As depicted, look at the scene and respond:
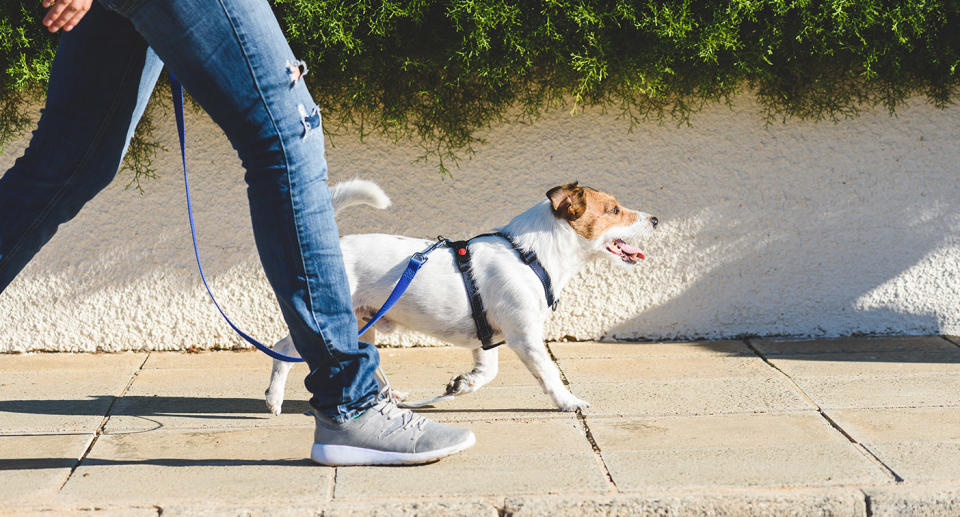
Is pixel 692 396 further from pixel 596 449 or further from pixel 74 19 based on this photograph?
pixel 74 19

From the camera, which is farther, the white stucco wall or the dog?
the white stucco wall

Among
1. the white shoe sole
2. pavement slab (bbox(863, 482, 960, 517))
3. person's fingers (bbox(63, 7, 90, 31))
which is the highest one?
person's fingers (bbox(63, 7, 90, 31))

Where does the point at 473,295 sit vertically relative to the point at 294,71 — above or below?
below

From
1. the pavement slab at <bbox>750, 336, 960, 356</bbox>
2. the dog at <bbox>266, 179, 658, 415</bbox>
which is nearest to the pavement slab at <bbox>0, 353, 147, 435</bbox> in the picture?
the dog at <bbox>266, 179, 658, 415</bbox>

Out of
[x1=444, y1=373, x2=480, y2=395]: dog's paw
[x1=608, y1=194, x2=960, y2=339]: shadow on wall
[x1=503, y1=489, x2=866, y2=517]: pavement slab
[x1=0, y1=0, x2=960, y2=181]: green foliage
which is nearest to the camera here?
[x1=503, y1=489, x2=866, y2=517]: pavement slab

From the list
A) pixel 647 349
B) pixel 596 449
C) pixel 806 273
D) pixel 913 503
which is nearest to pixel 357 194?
pixel 596 449

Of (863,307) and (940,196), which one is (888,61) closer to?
(940,196)

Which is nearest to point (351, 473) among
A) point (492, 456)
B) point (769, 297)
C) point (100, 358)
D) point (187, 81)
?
point (492, 456)

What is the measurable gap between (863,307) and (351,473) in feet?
10.8

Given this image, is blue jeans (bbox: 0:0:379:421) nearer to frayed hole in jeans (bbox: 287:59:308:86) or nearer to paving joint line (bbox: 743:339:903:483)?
frayed hole in jeans (bbox: 287:59:308:86)

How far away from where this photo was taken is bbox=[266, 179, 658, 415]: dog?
11.8 ft

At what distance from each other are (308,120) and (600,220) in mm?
1669

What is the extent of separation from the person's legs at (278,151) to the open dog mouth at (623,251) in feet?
4.97

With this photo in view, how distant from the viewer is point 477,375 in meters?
3.80
